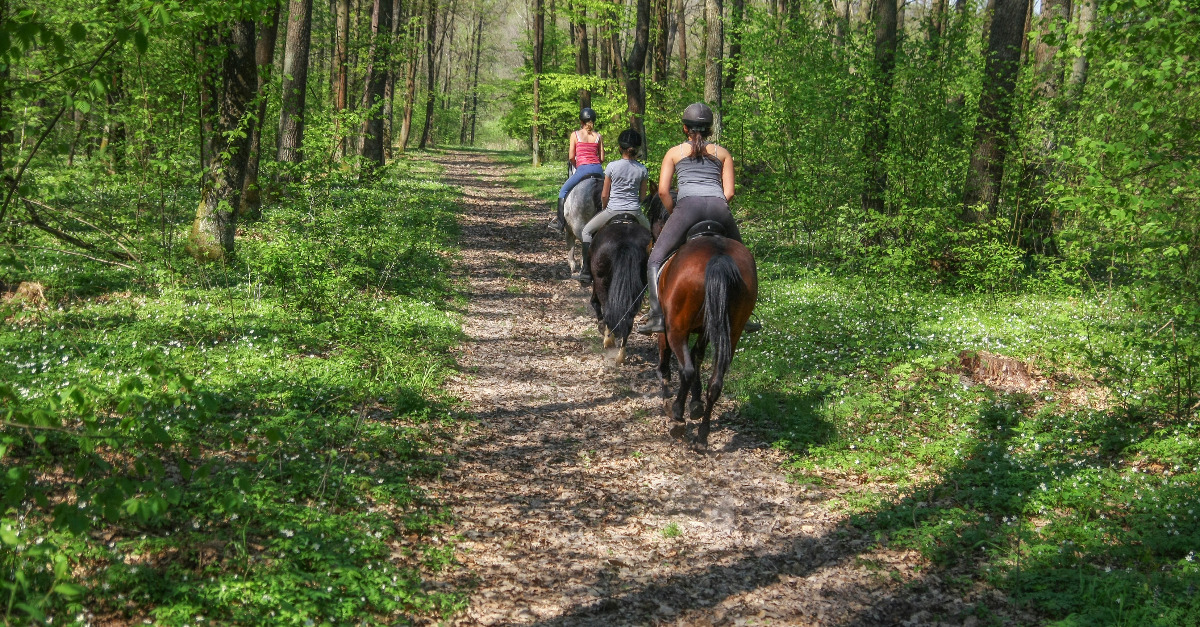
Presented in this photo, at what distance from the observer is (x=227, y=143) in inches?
414

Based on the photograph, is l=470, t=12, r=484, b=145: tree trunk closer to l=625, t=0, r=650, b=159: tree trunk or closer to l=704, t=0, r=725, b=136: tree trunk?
l=625, t=0, r=650, b=159: tree trunk

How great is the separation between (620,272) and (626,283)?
163mm

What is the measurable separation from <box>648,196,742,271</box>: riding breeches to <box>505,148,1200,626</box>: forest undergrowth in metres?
1.87

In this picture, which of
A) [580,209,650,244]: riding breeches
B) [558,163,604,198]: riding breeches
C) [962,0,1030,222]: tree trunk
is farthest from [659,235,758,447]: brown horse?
[962,0,1030,222]: tree trunk

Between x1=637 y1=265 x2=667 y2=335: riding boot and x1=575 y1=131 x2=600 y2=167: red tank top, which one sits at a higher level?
x1=575 y1=131 x2=600 y2=167: red tank top

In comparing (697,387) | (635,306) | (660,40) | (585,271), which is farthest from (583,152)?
(660,40)

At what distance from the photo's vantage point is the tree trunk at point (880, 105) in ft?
40.9

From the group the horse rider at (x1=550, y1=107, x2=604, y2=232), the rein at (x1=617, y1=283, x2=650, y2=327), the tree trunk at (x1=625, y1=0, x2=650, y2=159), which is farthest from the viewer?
the tree trunk at (x1=625, y1=0, x2=650, y2=159)

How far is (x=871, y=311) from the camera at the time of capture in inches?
430

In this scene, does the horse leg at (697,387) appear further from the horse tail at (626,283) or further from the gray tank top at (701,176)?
the horse tail at (626,283)

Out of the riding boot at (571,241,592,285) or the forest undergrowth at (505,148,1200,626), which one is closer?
the forest undergrowth at (505,148,1200,626)

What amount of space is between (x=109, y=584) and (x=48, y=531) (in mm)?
636

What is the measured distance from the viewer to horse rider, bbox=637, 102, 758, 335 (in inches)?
296

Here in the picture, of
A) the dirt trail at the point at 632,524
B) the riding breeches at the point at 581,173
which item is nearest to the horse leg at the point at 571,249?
the riding breeches at the point at 581,173
